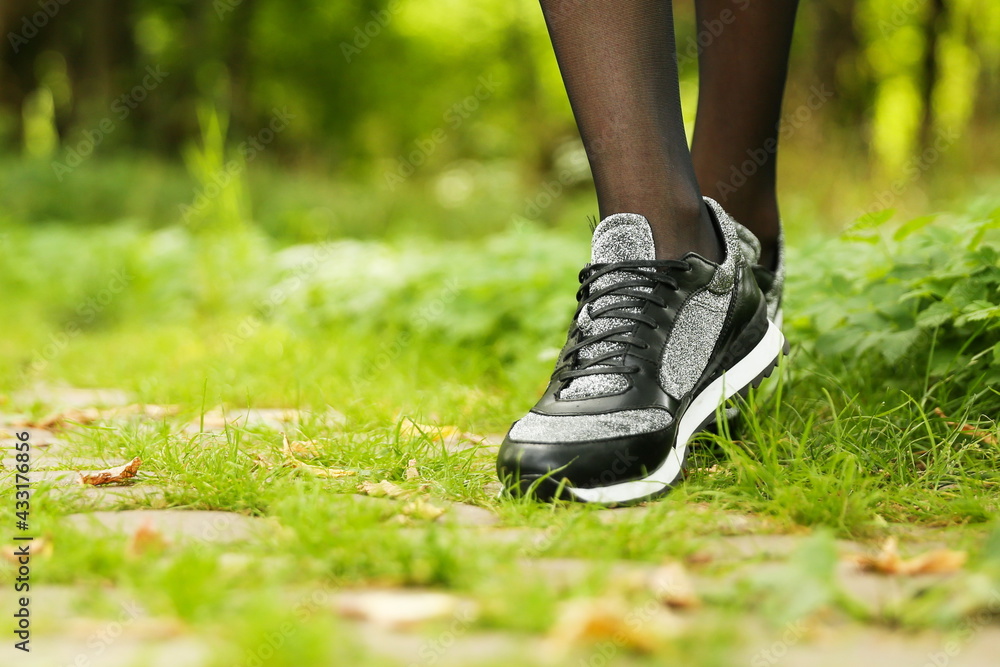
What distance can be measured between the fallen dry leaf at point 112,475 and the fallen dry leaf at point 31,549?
31 centimetres

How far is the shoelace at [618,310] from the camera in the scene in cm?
133

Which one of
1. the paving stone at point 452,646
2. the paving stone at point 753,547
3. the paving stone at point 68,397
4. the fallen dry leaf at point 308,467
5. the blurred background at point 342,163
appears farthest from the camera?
the blurred background at point 342,163

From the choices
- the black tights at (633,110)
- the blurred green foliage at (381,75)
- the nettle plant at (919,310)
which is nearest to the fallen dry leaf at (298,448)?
the black tights at (633,110)

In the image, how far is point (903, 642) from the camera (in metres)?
0.77

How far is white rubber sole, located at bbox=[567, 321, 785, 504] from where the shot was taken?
1.22 meters

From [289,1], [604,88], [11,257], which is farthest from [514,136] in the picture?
[604,88]

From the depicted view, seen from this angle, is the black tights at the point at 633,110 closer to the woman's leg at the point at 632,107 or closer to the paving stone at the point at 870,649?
the woman's leg at the point at 632,107

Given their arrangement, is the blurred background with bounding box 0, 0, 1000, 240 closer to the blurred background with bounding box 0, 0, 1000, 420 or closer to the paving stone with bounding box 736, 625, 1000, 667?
the blurred background with bounding box 0, 0, 1000, 420

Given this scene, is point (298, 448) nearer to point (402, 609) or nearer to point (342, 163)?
point (402, 609)

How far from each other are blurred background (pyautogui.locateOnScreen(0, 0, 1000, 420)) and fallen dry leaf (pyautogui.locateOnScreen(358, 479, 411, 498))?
115cm

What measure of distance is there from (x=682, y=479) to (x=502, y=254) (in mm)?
2063

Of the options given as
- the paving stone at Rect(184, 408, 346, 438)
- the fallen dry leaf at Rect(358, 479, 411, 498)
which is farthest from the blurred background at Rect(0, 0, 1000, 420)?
the fallen dry leaf at Rect(358, 479, 411, 498)

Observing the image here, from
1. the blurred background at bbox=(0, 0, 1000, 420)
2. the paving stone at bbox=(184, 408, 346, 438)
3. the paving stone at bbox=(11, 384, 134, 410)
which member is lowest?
the paving stone at bbox=(184, 408, 346, 438)

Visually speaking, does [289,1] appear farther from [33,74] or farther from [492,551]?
[492,551]
